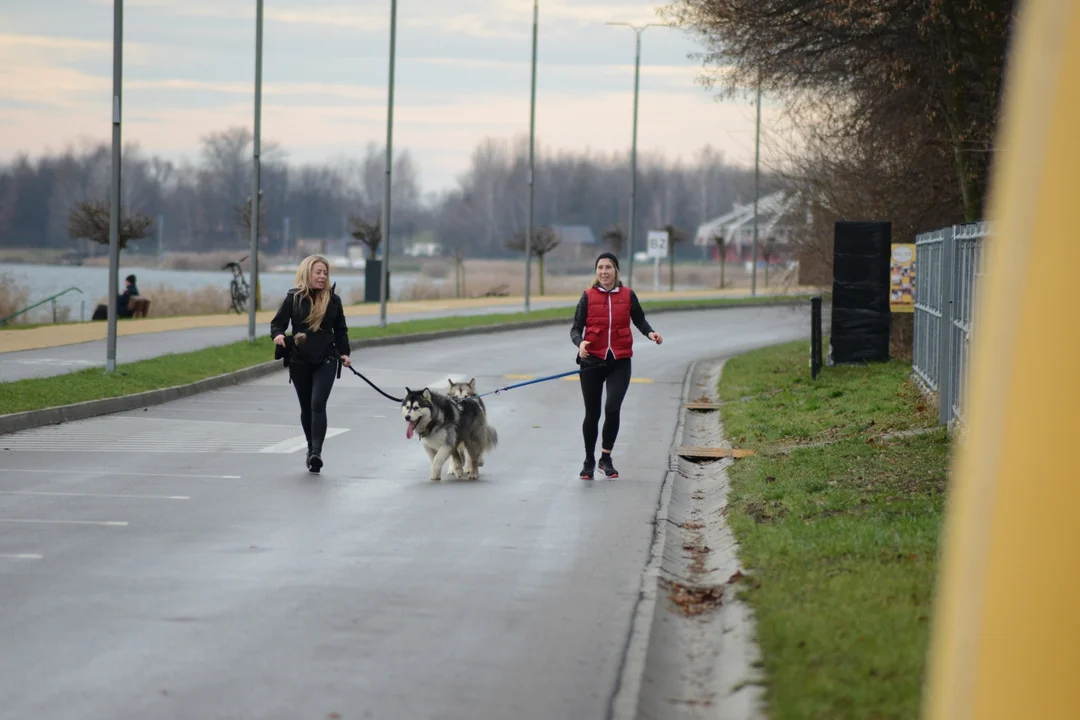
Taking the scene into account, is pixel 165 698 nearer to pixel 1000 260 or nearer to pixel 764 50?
pixel 1000 260

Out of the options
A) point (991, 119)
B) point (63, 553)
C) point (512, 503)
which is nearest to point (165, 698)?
point (63, 553)

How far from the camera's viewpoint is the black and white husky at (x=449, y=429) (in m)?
12.2

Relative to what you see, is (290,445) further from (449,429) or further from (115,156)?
(115,156)

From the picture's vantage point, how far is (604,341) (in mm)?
12852

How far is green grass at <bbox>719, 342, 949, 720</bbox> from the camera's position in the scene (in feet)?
18.7

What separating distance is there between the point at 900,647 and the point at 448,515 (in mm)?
5171

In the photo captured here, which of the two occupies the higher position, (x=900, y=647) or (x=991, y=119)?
(x=991, y=119)

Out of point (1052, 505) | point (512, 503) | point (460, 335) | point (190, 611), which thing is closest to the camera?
point (1052, 505)

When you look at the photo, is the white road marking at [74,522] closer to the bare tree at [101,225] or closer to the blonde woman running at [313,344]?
the blonde woman running at [313,344]

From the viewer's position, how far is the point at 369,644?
266 inches

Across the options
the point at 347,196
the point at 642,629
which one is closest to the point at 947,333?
the point at 642,629

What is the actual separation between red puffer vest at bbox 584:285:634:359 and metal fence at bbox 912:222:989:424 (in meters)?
3.22

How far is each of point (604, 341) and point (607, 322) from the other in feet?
0.54

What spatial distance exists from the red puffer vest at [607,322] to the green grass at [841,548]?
1.50 meters
